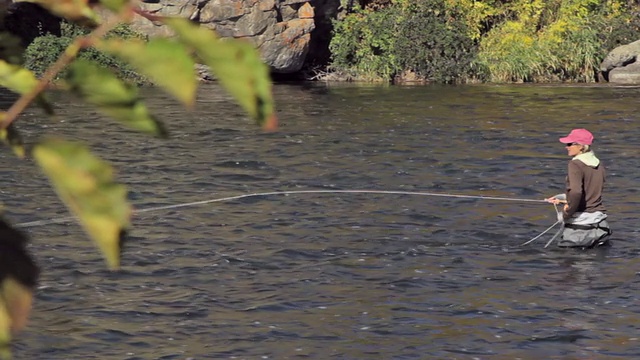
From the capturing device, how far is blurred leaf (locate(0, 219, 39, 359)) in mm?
1001

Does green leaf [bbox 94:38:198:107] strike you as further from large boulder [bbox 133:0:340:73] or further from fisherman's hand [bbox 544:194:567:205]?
large boulder [bbox 133:0:340:73]

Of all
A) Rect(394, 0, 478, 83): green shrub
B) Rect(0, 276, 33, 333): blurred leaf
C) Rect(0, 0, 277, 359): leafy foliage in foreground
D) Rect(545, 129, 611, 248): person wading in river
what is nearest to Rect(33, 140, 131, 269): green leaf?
Rect(0, 0, 277, 359): leafy foliage in foreground

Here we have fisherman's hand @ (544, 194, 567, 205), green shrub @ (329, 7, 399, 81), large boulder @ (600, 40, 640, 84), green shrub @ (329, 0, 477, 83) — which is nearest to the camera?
fisherman's hand @ (544, 194, 567, 205)

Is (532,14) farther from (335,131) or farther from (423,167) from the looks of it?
(423,167)

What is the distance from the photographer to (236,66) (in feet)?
3.15

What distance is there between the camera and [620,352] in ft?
26.6

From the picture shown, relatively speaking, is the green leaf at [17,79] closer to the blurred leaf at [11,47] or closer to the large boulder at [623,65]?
the blurred leaf at [11,47]

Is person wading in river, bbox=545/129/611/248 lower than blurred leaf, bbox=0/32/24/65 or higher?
lower

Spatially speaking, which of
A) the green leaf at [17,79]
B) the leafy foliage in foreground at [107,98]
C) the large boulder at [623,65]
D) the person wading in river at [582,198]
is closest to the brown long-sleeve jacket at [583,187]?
the person wading in river at [582,198]

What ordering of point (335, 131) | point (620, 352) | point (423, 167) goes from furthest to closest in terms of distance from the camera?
1. point (335, 131)
2. point (423, 167)
3. point (620, 352)

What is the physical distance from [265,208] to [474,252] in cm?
306

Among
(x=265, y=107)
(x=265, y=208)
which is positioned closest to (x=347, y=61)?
(x=265, y=208)

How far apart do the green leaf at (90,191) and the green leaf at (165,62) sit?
0.26 ft

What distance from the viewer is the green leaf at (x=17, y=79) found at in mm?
1114
